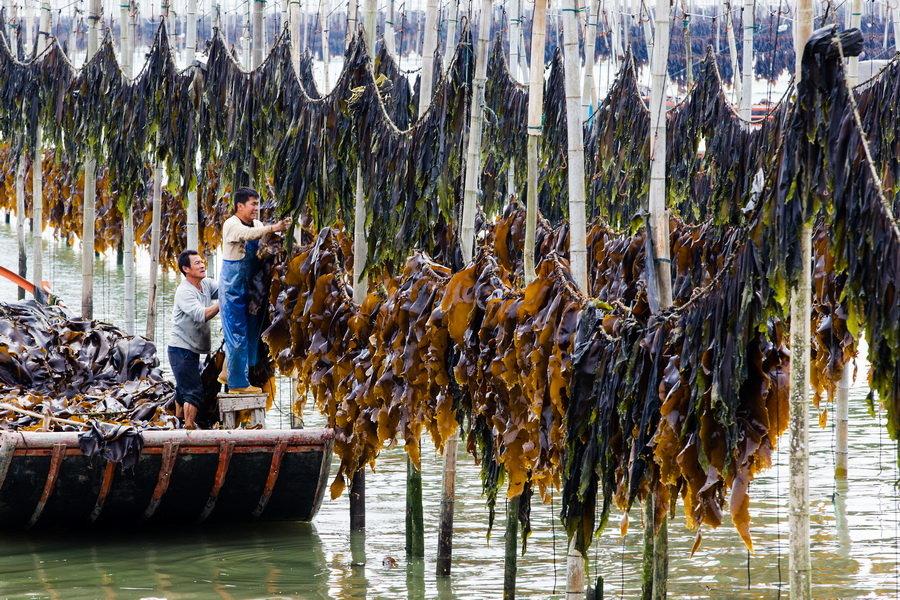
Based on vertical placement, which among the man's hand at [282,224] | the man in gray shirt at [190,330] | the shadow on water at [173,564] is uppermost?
the man's hand at [282,224]

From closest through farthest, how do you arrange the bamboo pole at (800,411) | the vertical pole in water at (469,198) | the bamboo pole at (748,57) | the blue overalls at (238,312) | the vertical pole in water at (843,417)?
the bamboo pole at (800,411) < the vertical pole in water at (469,198) < the blue overalls at (238,312) < the vertical pole in water at (843,417) < the bamboo pole at (748,57)

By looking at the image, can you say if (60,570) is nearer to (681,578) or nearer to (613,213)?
(681,578)

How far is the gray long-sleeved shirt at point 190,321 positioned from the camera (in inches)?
377

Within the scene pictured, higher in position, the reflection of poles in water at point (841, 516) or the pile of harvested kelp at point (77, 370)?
the pile of harvested kelp at point (77, 370)

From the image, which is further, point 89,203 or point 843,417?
point 89,203

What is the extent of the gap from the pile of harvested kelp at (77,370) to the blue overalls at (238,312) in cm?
78

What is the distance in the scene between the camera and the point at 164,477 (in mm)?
8969

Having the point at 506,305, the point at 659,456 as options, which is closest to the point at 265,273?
the point at 506,305

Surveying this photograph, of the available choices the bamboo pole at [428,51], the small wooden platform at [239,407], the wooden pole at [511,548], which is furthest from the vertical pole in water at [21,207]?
the wooden pole at [511,548]

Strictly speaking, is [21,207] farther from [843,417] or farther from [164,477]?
[843,417]

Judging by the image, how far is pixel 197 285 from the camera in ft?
31.8

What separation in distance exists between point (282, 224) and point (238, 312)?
0.75 metres

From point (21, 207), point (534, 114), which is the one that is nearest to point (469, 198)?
point (534, 114)

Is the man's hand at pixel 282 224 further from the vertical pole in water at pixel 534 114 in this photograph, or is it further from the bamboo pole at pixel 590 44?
the bamboo pole at pixel 590 44
